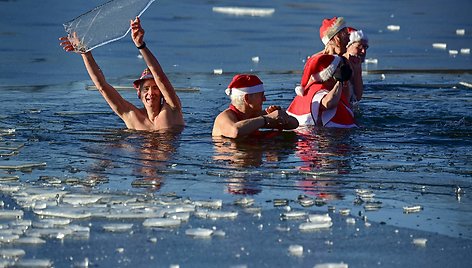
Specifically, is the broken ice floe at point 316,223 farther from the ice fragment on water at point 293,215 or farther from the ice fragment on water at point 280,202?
the ice fragment on water at point 280,202

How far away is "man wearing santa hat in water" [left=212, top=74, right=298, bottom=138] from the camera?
10742 mm

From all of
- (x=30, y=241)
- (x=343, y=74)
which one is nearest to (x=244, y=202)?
(x=30, y=241)

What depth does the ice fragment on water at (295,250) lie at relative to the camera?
691 centimetres

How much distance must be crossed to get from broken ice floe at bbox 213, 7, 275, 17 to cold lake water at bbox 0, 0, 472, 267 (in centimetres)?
523

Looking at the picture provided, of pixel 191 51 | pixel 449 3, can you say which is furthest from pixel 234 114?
pixel 449 3

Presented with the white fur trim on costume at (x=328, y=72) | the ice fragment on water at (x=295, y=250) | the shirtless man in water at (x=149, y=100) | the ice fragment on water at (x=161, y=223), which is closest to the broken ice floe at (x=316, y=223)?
the ice fragment on water at (x=295, y=250)

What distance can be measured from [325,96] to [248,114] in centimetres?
107

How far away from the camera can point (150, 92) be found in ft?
37.1

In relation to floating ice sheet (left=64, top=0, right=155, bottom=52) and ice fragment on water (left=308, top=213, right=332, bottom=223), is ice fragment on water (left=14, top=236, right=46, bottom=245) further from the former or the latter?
floating ice sheet (left=64, top=0, right=155, bottom=52)

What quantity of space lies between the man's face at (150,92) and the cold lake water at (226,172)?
33 cm

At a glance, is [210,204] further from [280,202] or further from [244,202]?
[280,202]

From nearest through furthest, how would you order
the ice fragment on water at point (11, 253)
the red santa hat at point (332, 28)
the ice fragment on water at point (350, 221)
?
the ice fragment on water at point (11, 253)
the ice fragment on water at point (350, 221)
the red santa hat at point (332, 28)

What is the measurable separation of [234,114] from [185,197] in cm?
279

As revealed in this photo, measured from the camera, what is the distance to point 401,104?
46.1ft
